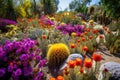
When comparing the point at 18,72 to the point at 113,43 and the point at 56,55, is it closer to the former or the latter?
the point at 56,55

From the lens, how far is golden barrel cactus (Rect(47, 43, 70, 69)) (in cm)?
667

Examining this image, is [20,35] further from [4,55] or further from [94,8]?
[94,8]

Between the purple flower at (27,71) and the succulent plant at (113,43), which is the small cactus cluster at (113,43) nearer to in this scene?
the succulent plant at (113,43)

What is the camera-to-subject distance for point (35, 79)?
5246mm

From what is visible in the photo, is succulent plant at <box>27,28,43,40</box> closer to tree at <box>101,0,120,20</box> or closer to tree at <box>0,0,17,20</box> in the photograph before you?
tree at <box>0,0,17,20</box>

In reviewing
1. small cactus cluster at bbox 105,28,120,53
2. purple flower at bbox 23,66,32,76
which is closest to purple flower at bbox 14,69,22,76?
purple flower at bbox 23,66,32,76

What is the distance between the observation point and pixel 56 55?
671 centimetres

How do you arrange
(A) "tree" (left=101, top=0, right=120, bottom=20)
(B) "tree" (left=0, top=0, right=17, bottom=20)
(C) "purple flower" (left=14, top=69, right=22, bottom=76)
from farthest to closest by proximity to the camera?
(A) "tree" (left=101, top=0, right=120, bottom=20)
(B) "tree" (left=0, top=0, right=17, bottom=20)
(C) "purple flower" (left=14, top=69, right=22, bottom=76)

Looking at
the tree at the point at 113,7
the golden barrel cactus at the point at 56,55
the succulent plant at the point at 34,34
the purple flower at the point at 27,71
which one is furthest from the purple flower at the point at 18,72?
the tree at the point at 113,7

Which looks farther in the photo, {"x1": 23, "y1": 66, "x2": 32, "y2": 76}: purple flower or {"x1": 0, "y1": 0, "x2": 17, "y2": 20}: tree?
{"x1": 0, "y1": 0, "x2": 17, "y2": 20}: tree

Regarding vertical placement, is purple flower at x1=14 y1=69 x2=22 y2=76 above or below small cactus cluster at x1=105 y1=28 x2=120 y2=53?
above

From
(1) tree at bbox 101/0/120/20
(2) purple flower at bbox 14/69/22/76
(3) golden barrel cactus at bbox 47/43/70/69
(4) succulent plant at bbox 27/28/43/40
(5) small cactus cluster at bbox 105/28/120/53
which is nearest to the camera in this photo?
(2) purple flower at bbox 14/69/22/76

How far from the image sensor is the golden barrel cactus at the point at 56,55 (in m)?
6.67

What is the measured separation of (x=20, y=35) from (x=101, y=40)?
3.18m
